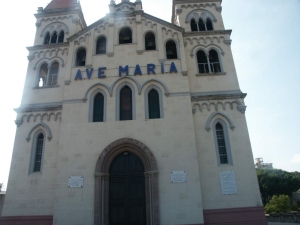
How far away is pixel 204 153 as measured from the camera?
1441 cm

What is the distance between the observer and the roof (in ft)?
70.3

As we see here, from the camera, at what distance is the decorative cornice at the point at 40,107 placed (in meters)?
16.1

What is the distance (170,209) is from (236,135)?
639 centimetres

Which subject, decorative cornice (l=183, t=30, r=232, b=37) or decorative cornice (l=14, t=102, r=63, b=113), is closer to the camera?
decorative cornice (l=14, t=102, r=63, b=113)

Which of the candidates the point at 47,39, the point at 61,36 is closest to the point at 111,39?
the point at 61,36

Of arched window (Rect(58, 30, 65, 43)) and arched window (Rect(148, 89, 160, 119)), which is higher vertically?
arched window (Rect(58, 30, 65, 43))

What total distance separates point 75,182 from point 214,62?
Answer: 13.4 metres

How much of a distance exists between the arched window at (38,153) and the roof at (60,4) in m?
13.0

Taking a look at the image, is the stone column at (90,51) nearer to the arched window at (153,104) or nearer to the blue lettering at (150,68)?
the blue lettering at (150,68)

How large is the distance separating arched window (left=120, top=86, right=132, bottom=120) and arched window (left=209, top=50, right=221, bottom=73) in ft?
23.0

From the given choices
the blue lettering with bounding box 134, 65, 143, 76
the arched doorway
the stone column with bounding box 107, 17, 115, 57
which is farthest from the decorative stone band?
the stone column with bounding box 107, 17, 115, 57

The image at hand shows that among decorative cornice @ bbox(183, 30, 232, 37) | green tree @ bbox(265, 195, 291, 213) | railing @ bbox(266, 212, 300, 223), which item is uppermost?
decorative cornice @ bbox(183, 30, 232, 37)

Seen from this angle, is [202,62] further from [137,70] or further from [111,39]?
[111,39]

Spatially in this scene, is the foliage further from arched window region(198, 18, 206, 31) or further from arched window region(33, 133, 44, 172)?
arched window region(33, 133, 44, 172)
